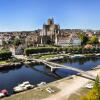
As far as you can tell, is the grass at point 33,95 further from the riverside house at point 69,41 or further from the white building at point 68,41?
the white building at point 68,41

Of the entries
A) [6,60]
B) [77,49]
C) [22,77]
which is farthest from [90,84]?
[77,49]

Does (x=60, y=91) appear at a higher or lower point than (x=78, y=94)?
higher

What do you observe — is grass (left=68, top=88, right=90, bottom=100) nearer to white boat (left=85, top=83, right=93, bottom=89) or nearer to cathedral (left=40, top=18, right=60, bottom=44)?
white boat (left=85, top=83, right=93, bottom=89)

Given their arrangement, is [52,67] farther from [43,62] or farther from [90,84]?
[90,84]

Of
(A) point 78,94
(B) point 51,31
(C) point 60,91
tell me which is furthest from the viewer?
(B) point 51,31

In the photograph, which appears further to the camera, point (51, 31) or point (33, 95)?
point (51, 31)

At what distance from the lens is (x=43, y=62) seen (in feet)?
231

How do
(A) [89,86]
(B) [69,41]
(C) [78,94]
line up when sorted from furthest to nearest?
(B) [69,41] → (A) [89,86] → (C) [78,94]


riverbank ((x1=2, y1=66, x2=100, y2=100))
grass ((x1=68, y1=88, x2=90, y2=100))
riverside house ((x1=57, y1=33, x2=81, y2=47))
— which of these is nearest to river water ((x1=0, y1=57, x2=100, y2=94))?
riverbank ((x1=2, y1=66, x2=100, y2=100))

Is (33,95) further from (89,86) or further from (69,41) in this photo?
(69,41)

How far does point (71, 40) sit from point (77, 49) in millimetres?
30017

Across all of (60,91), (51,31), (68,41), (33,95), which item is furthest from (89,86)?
(51,31)

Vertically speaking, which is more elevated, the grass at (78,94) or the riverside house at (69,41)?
the riverside house at (69,41)

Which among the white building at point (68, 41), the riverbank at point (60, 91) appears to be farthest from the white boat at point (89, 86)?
the white building at point (68, 41)
